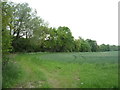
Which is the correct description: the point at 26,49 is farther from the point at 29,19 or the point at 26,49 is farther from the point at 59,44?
the point at 59,44

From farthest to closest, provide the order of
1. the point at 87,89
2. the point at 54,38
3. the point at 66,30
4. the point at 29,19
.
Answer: the point at 66,30
the point at 54,38
the point at 29,19
the point at 87,89

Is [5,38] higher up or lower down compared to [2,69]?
higher up

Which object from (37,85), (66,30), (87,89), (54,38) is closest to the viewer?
(87,89)

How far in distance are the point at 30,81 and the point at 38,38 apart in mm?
25097

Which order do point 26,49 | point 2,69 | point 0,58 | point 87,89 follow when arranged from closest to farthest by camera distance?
point 87,89 < point 0,58 < point 2,69 < point 26,49

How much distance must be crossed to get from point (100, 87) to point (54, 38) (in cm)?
4097

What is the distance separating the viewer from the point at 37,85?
719cm

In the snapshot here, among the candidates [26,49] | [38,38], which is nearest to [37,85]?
[38,38]

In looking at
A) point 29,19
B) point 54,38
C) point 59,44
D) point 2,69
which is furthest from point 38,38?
point 2,69

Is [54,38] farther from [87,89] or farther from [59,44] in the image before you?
[87,89]

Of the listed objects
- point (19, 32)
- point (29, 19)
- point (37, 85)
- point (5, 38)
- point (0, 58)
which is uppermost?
point (29, 19)

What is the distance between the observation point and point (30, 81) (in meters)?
7.88

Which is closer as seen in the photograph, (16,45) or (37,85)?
(37,85)

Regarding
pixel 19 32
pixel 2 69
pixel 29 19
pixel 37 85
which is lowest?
pixel 37 85
